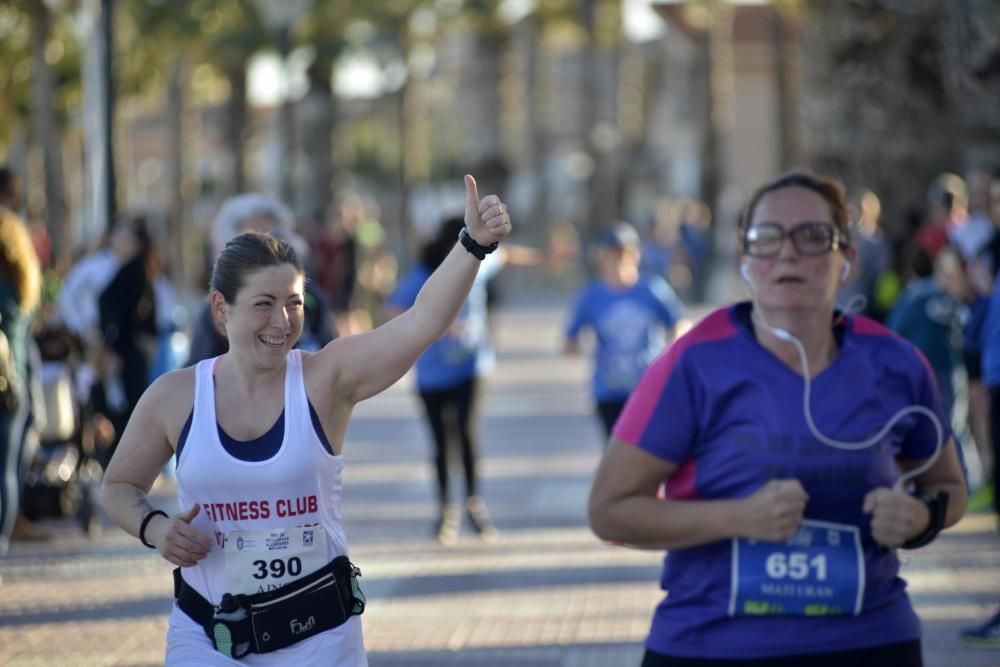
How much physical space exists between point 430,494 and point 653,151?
75.0 metres

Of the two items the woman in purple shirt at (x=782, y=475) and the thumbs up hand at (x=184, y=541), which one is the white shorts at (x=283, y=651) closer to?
the thumbs up hand at (x=184, y=541)

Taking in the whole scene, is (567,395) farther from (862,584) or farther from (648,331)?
(862,584)

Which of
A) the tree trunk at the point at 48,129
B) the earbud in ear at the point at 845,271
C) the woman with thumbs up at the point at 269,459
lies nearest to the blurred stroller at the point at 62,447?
the woman with thumbs up at the point at 269,459

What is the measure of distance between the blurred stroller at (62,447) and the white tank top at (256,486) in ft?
25.5

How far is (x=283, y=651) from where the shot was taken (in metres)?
4.62

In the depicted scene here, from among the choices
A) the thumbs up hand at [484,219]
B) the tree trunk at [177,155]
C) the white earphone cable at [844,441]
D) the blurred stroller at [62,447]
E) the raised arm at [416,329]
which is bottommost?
the blurred stroller at [62,447]

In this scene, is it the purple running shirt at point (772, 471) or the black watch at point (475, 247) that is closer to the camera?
the purple running shirt at point (772, 471)

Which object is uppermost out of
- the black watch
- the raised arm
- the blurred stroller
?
the black watch

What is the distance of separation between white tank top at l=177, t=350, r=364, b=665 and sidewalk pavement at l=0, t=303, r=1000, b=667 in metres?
3.56

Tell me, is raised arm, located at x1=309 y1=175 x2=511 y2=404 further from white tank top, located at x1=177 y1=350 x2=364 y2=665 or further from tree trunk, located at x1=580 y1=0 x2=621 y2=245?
tree trunk, located at x1=580 y1=0 x2=621 y2=245

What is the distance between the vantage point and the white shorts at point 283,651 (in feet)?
15.1

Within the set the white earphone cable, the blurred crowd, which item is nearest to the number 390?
the white earphone cable

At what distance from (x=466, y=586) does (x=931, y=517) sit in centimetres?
599

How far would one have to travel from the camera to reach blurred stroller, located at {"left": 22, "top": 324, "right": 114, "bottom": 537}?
12.5 meters
